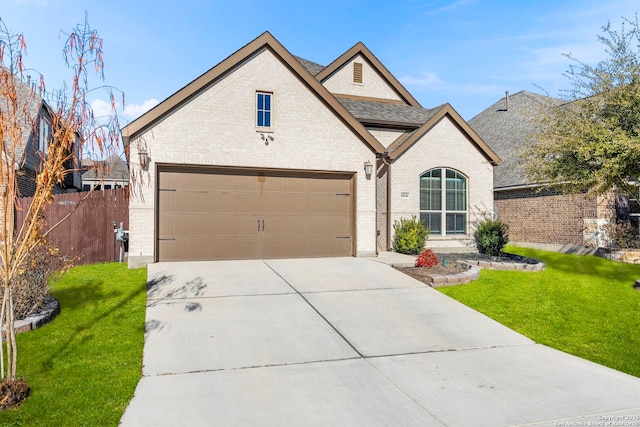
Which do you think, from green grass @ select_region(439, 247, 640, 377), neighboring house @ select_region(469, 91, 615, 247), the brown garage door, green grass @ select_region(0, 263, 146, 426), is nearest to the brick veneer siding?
neighboring house @ select_region(469, 91, 615, 247)

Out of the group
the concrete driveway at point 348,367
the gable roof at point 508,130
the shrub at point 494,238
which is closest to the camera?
the concrete driveway at point 348,367

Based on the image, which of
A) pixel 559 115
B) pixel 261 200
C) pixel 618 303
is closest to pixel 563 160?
pixel 559 115

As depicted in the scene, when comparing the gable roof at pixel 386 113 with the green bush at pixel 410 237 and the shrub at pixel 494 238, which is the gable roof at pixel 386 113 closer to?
the green bush at pixel 410 237

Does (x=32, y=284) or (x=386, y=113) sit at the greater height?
(x=386, y=113)

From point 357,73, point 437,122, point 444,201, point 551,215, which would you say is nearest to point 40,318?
point 444,201

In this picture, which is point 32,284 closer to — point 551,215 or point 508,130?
point 551,215

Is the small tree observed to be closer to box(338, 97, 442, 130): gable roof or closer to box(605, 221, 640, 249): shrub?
box(338, 97, 442, 130): gable roof

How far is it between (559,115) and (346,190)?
6.38 m

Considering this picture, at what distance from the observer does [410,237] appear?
14.2m

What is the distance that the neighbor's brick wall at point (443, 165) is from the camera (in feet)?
50.0

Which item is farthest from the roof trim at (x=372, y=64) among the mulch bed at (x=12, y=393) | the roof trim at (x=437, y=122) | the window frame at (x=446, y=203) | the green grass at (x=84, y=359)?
the mulch bed at (x=12, y=393)

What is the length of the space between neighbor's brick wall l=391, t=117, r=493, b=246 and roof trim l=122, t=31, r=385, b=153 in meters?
2.68

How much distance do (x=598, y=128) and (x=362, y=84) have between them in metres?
11.0

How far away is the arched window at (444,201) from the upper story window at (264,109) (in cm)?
670
